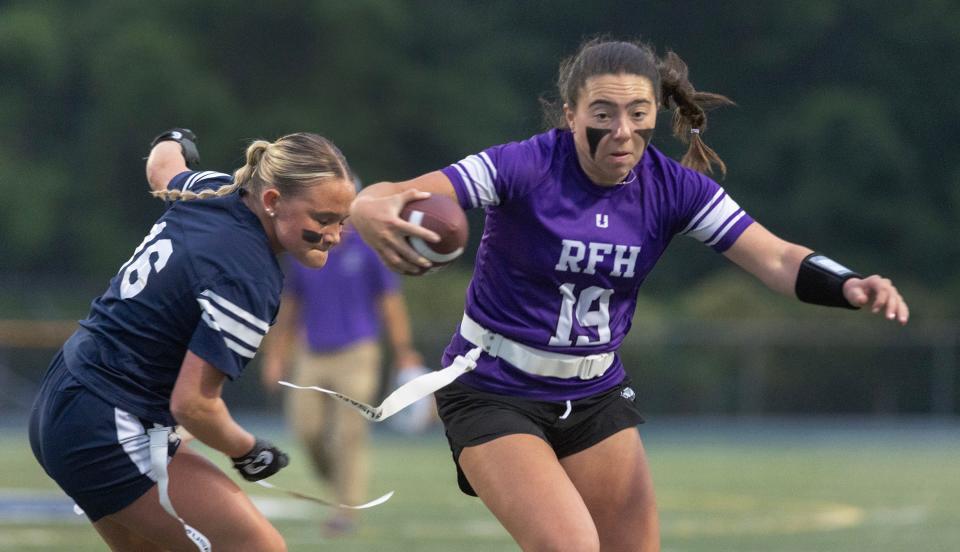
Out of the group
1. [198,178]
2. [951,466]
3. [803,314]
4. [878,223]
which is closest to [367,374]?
[198,178]

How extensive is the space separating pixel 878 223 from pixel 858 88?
2.94 m

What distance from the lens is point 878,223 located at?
3081 cm

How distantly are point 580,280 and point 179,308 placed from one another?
1.23 metres

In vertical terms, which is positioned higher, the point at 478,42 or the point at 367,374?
the point at 478,42

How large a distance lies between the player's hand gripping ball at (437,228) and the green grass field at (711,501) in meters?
4.23

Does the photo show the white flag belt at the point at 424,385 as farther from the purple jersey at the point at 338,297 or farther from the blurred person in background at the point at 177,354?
the purple jersey at the point at 338,297

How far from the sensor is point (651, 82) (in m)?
5.09

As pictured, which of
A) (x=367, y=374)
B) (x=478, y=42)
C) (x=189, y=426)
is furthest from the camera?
(x=478, y=42)

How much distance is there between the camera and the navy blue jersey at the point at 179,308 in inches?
178

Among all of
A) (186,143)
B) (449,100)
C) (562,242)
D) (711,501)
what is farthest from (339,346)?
(449,100)

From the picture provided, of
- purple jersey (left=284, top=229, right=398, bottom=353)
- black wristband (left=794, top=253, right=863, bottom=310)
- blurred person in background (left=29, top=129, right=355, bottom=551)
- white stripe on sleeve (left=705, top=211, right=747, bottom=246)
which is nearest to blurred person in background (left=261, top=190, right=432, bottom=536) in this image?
purple jersey (left=284, top=229, right=398, bottom=353)

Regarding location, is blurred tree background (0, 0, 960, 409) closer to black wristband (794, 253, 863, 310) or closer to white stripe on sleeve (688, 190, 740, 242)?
white stripe on sleeve (688, 190, 740, 242)

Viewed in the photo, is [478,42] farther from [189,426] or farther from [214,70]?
[189,426]

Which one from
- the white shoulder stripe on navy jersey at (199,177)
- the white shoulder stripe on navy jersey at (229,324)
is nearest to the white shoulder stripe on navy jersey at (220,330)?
the white shoulder stripe on navy jersey at (229,324)
